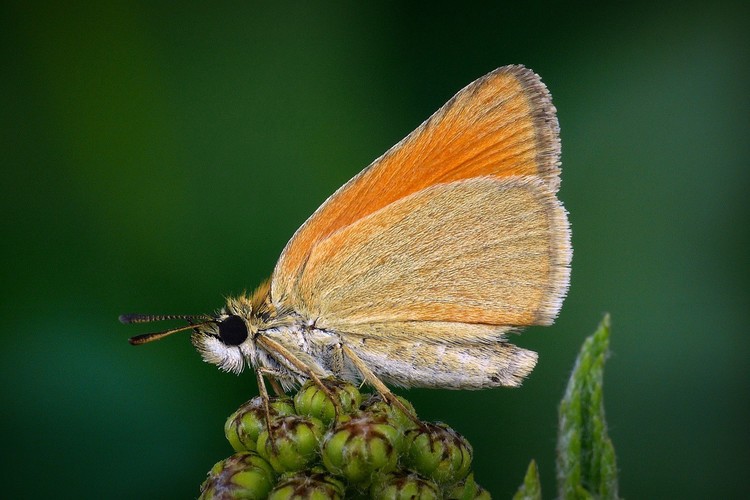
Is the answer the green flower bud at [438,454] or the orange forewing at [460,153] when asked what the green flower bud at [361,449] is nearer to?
the green flower bud at [438,454]

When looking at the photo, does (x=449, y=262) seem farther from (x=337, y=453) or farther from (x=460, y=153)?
(x=337, y=453)

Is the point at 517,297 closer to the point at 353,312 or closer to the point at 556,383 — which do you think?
the point at 353,312

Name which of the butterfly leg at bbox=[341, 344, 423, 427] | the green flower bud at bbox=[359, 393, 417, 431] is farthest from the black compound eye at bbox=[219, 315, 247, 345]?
the green flower bud at bbox=[359, 393, 417, 431]

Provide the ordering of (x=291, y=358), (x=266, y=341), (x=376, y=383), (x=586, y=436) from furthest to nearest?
1. (x=266, y=341)
2. (x=291, y=358)
3. (x=376, y=383)
4. (x=586, y=436)

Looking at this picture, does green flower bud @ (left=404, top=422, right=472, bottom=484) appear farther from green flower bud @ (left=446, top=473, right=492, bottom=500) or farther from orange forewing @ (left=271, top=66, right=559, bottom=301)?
orange forewing @ (left=271, top=66, right=559, bottom=301)

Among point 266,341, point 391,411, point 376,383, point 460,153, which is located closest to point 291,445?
point 391,411

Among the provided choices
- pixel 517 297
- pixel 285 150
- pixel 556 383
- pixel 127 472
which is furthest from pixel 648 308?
pixel 127 472
